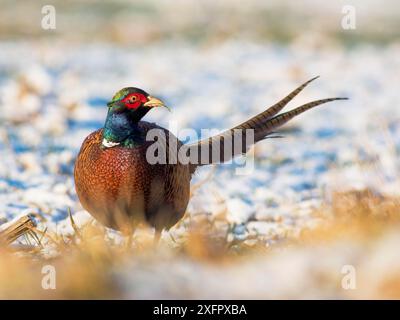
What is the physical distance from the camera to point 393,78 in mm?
9789

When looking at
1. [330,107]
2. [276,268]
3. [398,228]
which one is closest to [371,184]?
[398,228]

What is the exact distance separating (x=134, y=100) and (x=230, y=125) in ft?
11.6

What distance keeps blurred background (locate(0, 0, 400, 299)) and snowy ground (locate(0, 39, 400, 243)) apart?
2 cm

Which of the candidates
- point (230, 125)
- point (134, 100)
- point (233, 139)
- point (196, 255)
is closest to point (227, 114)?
point (230, 125)

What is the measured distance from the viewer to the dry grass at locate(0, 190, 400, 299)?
294 centimetres

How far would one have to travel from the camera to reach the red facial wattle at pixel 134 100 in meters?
3.98

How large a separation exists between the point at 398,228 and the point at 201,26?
30.6ft

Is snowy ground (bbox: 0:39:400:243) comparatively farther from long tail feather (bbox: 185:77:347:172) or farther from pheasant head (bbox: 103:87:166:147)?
pheasant head (bbox: 103:87:166:147)

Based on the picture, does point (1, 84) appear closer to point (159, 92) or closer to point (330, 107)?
point (159, 92)

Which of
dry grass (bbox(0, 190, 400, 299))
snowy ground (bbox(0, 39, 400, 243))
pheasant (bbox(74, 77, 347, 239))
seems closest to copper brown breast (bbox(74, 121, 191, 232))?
pheasant (bbox(74, 77, 347, 239))

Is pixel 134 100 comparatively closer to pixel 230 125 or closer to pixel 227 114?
pixel 230 125

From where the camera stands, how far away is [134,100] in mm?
3994
